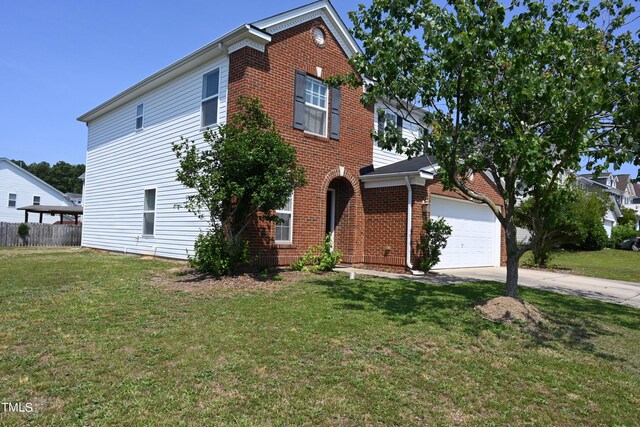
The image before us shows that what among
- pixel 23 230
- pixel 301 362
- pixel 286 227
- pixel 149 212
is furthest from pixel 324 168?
pixel 23 230

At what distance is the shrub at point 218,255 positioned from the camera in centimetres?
953

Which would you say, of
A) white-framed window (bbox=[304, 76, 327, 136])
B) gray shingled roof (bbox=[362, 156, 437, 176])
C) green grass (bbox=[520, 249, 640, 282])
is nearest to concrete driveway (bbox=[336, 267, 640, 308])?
gray shingled roof (bbox=[362, 156, 437, 176])

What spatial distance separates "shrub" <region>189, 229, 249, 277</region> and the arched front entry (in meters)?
4.28

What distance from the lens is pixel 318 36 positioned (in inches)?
507

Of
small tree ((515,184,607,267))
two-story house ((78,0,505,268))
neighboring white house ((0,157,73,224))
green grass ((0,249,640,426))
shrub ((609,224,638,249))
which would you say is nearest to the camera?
green grass ((0,249,640,426))

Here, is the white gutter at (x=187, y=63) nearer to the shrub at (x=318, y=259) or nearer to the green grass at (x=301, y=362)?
the shrub at (x=318, y=259)

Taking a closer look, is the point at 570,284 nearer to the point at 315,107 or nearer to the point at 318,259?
the point at 318,259

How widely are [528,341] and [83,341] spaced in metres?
5.54

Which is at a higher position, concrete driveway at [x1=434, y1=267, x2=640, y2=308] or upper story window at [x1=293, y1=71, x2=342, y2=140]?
upper story window at [x1=293, y1=71, x2=342, y2=140]

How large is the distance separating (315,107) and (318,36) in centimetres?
216

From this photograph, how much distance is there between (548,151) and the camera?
686 cm

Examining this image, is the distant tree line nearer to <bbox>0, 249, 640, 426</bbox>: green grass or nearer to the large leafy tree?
<bbox>0, 249, 640, 426</bbox>: green grass

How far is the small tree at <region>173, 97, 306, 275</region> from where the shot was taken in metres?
8.91

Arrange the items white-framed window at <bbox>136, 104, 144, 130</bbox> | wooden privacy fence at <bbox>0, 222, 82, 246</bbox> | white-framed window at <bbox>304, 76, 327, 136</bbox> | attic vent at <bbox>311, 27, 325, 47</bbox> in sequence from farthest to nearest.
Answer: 1. wooden privacy fence at <bbox>0, 222, 82, 246</bbox>
2. white-framed window at <bbox>136, 104, 144, 130</bbox>
3. attic vent at <bbox>311, 27, 325, 47</bbox>
4. white-framed window at <bbox>304, 76, 327, 136</bbox>
